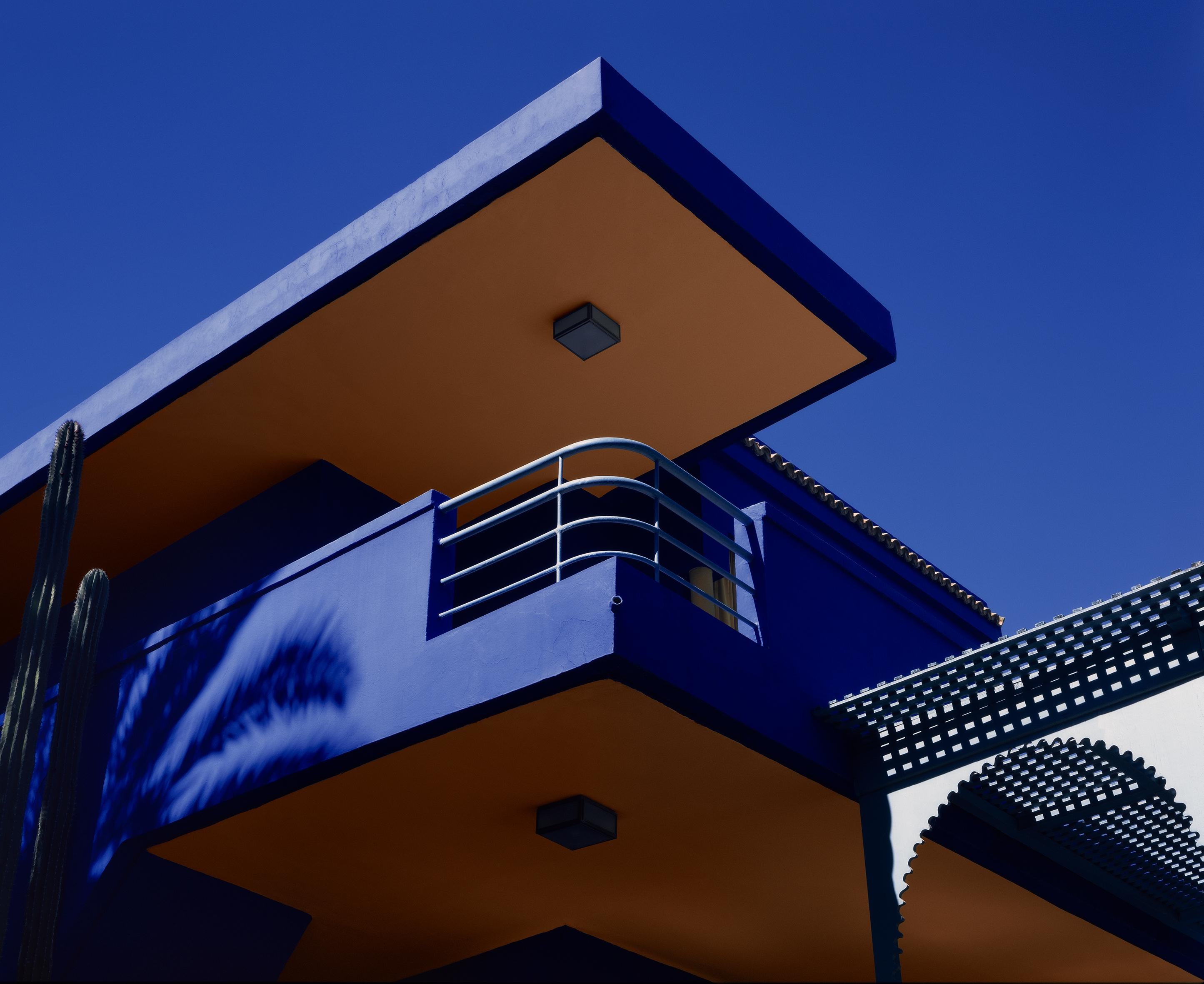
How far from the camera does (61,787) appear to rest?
891 cm

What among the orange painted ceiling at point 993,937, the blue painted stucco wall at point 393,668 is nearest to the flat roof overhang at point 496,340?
the blue painted stucco wall at point 393,668

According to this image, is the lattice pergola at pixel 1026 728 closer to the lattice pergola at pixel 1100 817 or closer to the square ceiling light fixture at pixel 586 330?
the lattice pergola at pixel 1100 817

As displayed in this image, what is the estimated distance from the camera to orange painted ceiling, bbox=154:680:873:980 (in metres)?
7.86

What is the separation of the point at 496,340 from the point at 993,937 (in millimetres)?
5390

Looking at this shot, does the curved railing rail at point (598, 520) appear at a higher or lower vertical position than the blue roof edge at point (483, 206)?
lower

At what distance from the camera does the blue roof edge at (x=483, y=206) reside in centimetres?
812

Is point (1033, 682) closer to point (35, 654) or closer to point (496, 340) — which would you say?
point (496, 340)

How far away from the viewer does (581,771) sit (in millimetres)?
8070

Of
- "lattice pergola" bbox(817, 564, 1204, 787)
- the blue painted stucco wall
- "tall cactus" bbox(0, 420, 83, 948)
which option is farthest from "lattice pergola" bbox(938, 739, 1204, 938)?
"tall cactus" bbox(0, 420, 83, 948)

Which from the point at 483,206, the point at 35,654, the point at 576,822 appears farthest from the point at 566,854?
the point at 483,206

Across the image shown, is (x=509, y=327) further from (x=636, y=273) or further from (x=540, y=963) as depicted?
(x=540, y=963)

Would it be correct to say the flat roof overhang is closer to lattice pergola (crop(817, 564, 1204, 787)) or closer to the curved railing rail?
the curved railing rail

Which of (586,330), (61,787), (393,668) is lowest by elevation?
(61,787)

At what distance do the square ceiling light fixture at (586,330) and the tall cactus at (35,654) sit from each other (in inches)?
132
